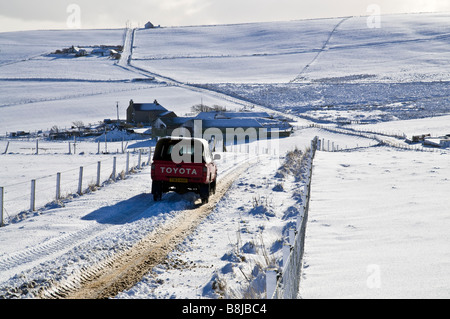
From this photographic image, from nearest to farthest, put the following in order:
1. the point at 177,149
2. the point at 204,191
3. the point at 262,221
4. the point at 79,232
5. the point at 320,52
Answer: the point at 79,232 < the point at 262,221 < the point at 204,191 < the point at 177,149 < the point at 320,52

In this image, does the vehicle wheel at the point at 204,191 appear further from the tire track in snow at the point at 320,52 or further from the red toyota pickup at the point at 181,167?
the tire track in snow at the point at 320,52

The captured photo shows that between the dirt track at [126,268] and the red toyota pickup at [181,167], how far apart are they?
229 centimetres

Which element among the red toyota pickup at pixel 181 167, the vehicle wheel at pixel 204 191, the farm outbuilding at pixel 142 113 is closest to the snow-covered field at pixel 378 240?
the vehicle wheel at pixel 204 191

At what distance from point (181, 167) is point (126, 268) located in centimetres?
683

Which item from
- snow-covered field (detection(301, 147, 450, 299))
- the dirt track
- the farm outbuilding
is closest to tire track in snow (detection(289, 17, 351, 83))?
the farm outbuilding

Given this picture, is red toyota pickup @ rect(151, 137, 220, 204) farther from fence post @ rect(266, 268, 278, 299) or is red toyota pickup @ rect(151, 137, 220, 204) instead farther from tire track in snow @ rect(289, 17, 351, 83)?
tire track in snow @ rect(289, 17, 351, 83)

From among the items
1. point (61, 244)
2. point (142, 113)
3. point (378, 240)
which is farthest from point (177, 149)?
point (142, 113)

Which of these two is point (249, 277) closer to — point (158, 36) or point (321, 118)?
point (321, 118)

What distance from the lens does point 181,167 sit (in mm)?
15906

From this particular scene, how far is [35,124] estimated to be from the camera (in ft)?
242

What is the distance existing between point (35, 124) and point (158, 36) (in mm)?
118508

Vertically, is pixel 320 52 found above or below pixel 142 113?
above

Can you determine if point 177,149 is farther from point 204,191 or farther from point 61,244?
point 61,244
